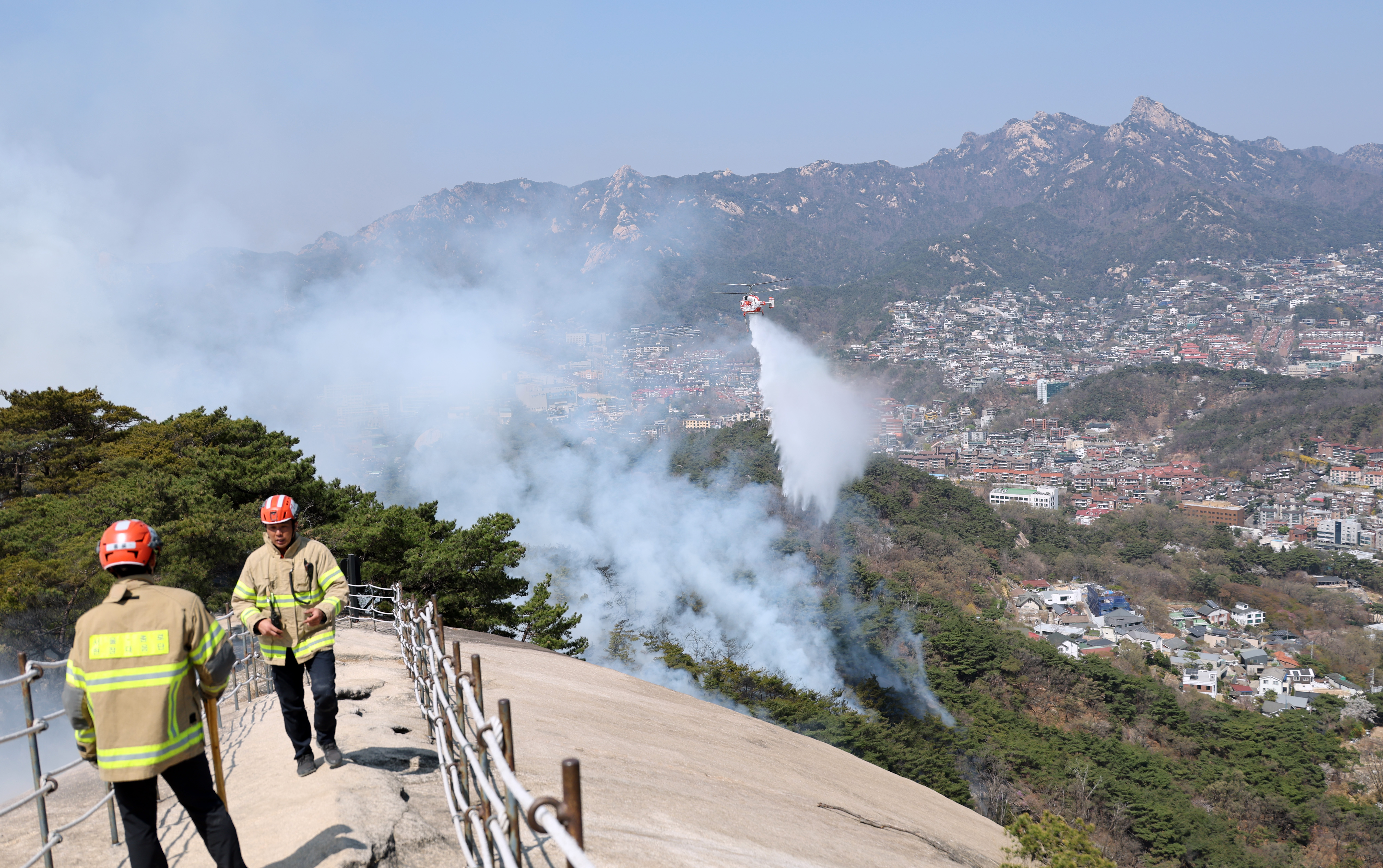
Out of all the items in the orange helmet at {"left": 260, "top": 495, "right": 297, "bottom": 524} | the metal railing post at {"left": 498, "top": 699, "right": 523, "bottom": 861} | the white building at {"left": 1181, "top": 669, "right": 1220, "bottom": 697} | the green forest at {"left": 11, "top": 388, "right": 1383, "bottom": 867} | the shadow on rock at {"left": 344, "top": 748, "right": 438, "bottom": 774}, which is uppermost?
the orange helmet at {"left": 260, "top": 495, "right": 297, "bottom": 524}

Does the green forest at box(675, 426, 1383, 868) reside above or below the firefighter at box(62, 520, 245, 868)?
below

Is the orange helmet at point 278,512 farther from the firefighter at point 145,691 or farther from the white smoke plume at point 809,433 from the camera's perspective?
the white smoke plume at point 809,433

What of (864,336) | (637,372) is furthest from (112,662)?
(864,336)

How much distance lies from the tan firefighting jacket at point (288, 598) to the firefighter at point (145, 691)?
122cm

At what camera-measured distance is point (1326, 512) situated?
273 feet

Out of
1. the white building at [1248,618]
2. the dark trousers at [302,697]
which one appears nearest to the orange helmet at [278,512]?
the dark trousers at [302,697]

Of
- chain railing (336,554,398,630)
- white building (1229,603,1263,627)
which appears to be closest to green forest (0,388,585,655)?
chain railing (336,554,398,630)

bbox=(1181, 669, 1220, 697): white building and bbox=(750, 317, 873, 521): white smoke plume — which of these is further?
bbox=(750, 317, 873, 521): white smoke plume

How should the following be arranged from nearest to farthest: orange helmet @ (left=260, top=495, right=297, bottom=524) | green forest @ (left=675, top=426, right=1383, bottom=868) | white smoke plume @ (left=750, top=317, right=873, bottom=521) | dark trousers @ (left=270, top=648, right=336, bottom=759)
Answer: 1. orange helmet @ (left=260, top=495, right=297, bottom=524)
2. dark trousers @ (left=270, top=648, right=336, bottom=759)
3. green forest @ (left=675, top=426, right=1383, bottom=868)
4. white smoke plume @ (left=750, top=317, right=873, bottom=521)

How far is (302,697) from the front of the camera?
475cm

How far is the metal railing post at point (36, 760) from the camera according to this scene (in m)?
3.54

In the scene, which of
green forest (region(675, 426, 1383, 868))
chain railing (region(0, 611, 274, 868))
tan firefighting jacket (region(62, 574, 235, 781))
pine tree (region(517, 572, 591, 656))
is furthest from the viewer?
green forest (region(675, 426, 1383, 868))

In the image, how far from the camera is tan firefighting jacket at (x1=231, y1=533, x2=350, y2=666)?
179 inches

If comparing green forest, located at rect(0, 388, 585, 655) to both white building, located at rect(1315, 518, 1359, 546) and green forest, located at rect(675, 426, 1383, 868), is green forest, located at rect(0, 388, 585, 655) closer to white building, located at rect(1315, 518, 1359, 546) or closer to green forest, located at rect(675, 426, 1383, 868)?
green forest, located at rect(675, 426, 1383, 868)
